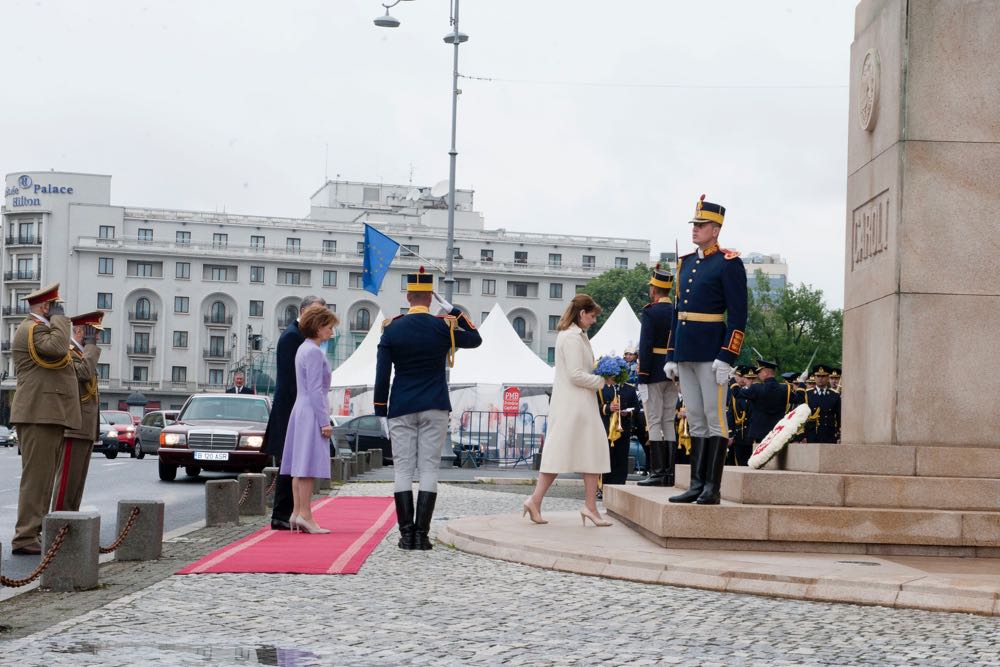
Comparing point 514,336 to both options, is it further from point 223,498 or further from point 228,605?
point 228,605

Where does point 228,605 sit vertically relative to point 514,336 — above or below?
below

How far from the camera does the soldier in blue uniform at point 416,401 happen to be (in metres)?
11.2

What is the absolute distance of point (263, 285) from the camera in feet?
360

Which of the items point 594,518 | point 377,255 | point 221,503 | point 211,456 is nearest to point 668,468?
point 594,518

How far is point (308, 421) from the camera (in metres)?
12.4

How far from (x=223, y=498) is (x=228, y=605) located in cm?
604

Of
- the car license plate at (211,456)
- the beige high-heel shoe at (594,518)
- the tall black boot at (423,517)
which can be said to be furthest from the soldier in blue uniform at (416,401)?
the car license plate at (211,456)

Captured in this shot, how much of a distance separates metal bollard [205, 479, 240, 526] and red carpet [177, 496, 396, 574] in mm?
794

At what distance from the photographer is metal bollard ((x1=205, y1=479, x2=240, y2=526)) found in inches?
545

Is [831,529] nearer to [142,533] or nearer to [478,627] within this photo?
[478,627]

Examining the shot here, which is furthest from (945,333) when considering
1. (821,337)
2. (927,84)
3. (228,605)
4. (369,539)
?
(821,337)

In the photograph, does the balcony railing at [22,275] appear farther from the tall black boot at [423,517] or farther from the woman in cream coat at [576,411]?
the tall black boot at [423,517]

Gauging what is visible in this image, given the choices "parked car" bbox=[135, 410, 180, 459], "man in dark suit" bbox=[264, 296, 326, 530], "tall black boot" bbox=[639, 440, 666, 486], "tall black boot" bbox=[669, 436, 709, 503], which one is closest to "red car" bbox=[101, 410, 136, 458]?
"parked car" bbox=[135, 410, 180, 459]

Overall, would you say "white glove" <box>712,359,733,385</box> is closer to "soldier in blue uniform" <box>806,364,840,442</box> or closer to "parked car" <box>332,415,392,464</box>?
"soldier in blue uniform" <box>806,364,840,442</box>
